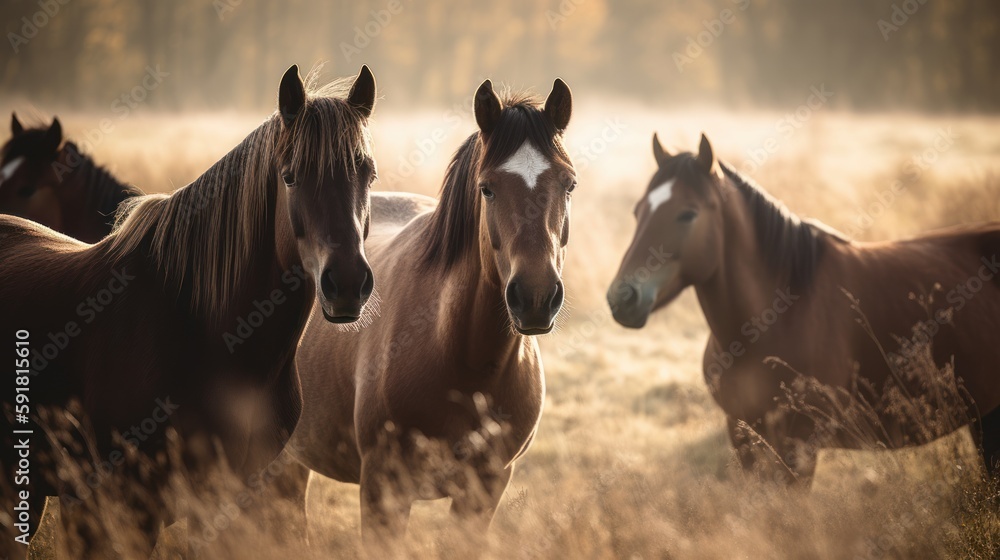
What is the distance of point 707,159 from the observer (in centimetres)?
427

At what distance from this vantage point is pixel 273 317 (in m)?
2.63

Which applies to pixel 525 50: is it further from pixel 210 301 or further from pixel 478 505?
pixel 210 301

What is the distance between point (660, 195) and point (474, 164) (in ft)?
5.28

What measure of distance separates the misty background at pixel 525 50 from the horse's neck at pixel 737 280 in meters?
33.9

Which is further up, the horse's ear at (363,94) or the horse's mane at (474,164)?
the horse's ear at (363,94)

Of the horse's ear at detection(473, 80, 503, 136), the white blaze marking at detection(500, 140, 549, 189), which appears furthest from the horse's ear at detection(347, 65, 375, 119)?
the white blaze marking at detection(500, 140, 549, 189)

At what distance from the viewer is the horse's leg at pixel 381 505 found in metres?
2.94

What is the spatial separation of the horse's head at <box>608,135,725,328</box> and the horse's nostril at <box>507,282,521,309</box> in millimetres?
1900

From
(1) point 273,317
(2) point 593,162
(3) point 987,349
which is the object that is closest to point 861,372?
(3) point 987,349

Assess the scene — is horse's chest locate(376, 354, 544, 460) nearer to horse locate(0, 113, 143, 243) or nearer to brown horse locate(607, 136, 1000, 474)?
brown horse locate(607, 136, 1000, 474)

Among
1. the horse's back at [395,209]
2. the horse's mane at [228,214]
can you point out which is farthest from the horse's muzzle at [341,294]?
the horse's back at [395,209]

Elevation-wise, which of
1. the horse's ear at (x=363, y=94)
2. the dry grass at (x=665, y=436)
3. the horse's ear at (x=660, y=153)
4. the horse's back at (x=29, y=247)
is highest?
the horse's ear at (x=363, y=94)

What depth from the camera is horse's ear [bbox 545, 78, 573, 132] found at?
2.97 meters

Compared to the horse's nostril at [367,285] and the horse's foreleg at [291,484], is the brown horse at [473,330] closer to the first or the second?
the horse's nostril at [367,285]
